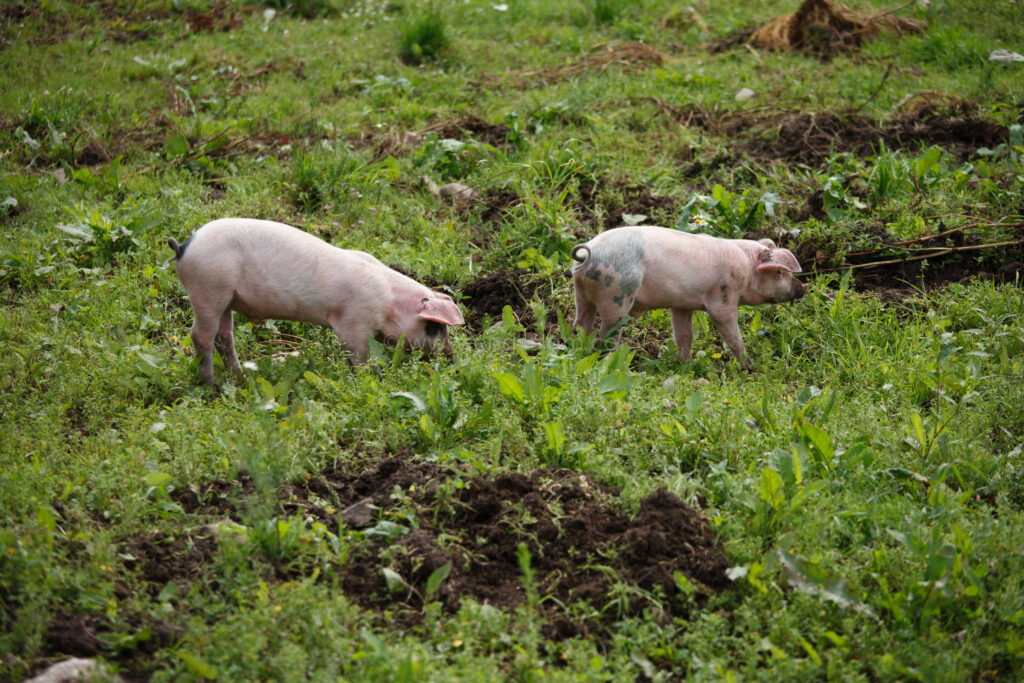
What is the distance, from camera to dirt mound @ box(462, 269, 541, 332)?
6395mm

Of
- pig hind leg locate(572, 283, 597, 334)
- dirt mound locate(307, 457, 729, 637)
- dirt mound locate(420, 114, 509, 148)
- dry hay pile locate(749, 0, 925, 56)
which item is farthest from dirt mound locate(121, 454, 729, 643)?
dry hay pile locate(749, 0, 925, 56)

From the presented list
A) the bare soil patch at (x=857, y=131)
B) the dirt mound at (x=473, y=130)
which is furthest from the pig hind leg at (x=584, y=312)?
the bare soil patch at (x=857, y=131)

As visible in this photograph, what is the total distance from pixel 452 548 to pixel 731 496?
1321 mm

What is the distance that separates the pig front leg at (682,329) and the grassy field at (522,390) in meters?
0.17

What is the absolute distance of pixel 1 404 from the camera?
5.00 meters

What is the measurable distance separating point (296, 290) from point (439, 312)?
2.93ft

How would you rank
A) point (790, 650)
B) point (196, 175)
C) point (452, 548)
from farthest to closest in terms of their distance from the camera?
point (196, 175), point (452, 548), point (790, 650)

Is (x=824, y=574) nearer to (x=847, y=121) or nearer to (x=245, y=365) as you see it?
(x=245, y=365)

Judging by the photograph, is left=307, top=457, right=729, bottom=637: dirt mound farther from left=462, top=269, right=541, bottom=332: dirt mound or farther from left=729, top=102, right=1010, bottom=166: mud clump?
left=729, top=102, right=1010, bottom=166: mud clump

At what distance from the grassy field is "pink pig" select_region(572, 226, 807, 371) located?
28 cm

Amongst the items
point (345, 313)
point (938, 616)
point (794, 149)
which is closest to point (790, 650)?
point (938, 616)

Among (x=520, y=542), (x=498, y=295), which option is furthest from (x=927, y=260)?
(x=520, y=542)

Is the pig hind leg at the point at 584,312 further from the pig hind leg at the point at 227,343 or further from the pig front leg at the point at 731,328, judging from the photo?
the pig hind leg at the point at 227,343

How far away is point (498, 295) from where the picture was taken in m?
6.55
